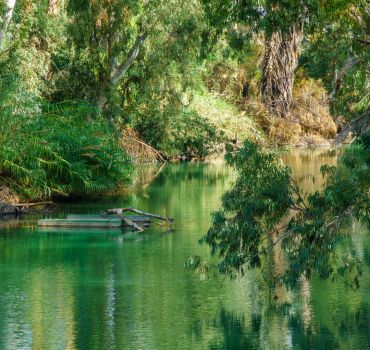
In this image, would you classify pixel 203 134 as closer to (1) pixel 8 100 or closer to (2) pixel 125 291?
(1) pixel 8 100

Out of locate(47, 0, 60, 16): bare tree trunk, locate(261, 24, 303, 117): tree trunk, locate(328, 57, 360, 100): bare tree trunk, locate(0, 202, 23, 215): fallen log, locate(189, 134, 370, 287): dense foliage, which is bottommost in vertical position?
locate(0, 202, 23, 215): fallen log

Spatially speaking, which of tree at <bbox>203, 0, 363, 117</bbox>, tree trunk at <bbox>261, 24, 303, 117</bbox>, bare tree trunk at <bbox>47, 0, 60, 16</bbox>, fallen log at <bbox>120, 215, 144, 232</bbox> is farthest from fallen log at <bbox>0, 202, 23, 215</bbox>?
tree trunk at <bbox>261, 24, 303, 117</bbox>

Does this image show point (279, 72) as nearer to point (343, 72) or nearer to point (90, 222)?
point (90, 222)

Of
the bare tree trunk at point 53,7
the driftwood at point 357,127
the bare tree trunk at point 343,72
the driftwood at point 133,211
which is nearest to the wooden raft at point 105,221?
the driftwood at point 133,211

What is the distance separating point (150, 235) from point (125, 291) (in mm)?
5536

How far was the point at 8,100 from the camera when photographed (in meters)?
24.0

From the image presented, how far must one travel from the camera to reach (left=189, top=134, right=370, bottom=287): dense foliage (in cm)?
1297

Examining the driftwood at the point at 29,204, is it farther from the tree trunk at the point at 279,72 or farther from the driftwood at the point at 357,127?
the tree trunk at the point at 279,72

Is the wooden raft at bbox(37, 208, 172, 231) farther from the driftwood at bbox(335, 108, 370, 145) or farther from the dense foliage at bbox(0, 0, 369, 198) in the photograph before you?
the driftwood at bbox(335, 108, 370, 145)

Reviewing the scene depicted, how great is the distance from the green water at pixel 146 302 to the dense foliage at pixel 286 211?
47 cm

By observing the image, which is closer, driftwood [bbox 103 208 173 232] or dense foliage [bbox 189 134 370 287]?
dense foliage [bbox 189 134 370 287]

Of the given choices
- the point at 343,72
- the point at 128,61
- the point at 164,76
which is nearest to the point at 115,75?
the point at 128,61

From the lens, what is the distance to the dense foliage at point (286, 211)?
511 inches

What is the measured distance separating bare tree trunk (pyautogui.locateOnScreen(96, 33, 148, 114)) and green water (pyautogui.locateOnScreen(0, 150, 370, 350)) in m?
13.1
